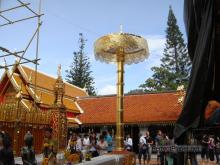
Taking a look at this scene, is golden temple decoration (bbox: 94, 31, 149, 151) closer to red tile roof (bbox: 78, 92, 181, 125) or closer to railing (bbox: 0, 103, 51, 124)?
railing (bbox: 0, 103, 51, 124)

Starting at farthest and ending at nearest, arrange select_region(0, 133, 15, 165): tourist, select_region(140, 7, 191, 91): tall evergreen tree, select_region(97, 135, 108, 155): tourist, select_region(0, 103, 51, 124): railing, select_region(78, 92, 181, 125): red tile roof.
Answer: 1. select_region(140, 7, 191, 91): tall evergreen tree
2. select_region(78, 92, 181, 125): red tile roof
3. select_region(97, 135, 108, 155): tourist
4. select_region(0, 103, 51, 124): railing
5. select_region(0, 133, 15, 165): tourist

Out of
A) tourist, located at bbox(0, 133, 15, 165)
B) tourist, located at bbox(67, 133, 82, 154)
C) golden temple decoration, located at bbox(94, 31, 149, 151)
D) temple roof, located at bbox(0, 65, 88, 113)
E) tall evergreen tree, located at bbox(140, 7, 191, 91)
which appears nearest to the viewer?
tourist, located at bbox(0, 133, 15, 165)

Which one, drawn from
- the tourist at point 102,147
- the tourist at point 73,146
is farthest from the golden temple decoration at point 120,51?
the tourist at point 102,147

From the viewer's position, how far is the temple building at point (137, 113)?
901 inches

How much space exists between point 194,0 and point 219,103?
2.62 ft

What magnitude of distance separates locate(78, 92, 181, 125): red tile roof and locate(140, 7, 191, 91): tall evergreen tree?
18528 mm

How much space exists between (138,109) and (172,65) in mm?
23996

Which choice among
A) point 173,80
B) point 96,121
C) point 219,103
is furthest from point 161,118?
point 173,80

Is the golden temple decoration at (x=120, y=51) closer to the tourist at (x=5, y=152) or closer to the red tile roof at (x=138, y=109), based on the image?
the tourist at (x=5, y=152)

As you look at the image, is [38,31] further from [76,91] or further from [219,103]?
[76,91]

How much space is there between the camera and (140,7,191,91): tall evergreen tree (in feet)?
149

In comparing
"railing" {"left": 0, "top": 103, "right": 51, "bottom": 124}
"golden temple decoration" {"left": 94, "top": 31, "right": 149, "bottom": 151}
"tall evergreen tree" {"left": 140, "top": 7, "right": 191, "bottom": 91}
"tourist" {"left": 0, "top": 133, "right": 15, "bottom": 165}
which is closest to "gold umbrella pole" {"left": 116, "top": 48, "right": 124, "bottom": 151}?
"golden temple decoration" {"left": 94, "top": 31, "right": 149, "bottom": 151}

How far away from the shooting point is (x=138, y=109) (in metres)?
25.0

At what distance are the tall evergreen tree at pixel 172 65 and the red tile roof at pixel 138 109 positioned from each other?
1853cm
